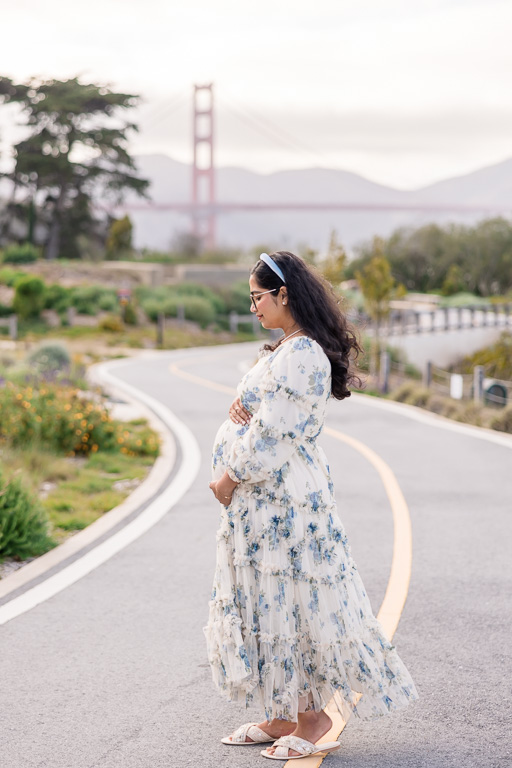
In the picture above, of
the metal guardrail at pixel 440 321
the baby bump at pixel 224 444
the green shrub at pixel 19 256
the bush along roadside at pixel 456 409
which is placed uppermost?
the green shrub at pixel 19 256

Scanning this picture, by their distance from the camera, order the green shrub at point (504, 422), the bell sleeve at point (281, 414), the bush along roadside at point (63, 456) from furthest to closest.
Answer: the green shrub at point (504, 422) < the bush along roadside at point (63, 456) < the bell sleeve at point (281, 414)

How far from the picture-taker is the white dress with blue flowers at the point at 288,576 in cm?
364

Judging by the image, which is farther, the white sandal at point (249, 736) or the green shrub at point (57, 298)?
the green shrub at point (57, 298)

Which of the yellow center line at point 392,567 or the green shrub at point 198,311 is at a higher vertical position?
the green shrub at point 198,311

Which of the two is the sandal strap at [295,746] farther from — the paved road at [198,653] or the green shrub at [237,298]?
the green shrub at [237,298]

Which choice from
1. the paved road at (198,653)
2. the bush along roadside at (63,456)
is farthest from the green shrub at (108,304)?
the paved road at (198,653)

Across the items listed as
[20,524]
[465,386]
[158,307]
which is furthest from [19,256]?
[20,524]

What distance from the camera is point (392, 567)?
646 cm

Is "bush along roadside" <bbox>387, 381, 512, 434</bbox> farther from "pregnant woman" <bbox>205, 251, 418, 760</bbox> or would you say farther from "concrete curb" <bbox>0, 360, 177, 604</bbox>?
"pregnant woman" <bbox>205, 251, 418, 760</bbox>

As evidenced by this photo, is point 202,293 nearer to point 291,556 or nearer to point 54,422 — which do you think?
point 54,422

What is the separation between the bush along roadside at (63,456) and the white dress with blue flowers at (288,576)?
134 inches

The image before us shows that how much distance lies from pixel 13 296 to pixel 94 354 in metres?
10.4

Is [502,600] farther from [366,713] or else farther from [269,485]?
[269,485]

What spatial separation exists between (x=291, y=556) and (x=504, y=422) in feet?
36.6
